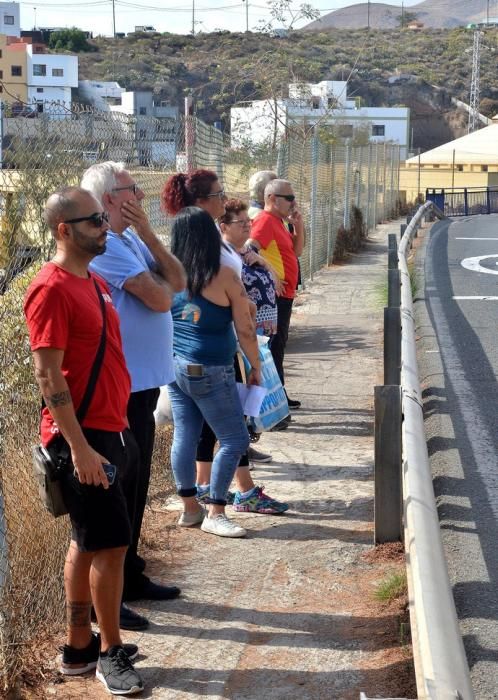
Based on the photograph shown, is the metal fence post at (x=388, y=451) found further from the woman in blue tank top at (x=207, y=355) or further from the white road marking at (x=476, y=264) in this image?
the white road marking at (x=476, y=264)

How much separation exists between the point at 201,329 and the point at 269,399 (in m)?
0.96

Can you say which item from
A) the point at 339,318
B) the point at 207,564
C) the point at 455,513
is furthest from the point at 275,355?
the point at 339,318

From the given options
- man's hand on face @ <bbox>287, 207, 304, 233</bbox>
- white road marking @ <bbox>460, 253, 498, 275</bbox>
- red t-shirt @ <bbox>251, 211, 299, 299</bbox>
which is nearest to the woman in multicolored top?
red t-shirt @ <bbox>251, 211, 299, 299</bbox>

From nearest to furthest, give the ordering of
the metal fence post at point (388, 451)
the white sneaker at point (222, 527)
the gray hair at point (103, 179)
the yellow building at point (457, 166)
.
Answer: the gray hair at point (103, 179) < the metal fence post at point (388, 451) < the white sneaker at point (222, 527) < the yellow building at point (457, 166)

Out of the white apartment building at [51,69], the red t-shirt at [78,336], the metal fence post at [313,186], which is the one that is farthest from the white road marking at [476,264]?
the white apartment building at [51,69]

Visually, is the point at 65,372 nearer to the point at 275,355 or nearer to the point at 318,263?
the point at 275,355

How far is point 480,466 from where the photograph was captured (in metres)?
7.43

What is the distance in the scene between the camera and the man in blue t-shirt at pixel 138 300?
4.73m

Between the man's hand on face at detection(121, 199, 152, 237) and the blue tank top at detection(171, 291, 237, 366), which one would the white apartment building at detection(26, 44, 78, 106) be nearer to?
the blue tank top at detection(171, 291, 237, 366)

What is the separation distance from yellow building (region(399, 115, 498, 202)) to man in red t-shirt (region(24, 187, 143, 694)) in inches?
1527

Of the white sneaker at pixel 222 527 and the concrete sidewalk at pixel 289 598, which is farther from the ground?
the white sneaker at pixel 222 527

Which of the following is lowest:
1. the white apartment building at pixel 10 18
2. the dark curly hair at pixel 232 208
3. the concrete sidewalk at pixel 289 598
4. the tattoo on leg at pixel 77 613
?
the concrete sidewalk at pixel 289 598

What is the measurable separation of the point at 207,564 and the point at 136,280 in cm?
161

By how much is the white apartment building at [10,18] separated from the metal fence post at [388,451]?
13139 centimetres
